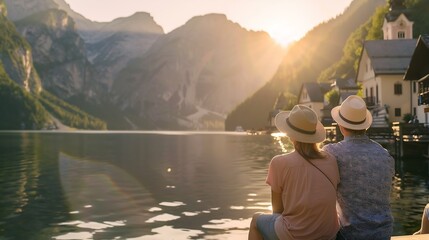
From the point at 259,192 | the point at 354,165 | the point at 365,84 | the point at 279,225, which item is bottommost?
the point at 259,192

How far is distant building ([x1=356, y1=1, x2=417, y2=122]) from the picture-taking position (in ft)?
216

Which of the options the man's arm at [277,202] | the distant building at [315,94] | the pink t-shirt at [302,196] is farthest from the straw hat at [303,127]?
the distant building at [315,94]

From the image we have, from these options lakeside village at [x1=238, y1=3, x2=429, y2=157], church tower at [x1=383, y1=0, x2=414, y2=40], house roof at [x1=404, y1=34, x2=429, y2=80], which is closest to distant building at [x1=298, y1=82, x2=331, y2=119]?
church tower at [x1=383, y1=0, x2=414, y2=40]

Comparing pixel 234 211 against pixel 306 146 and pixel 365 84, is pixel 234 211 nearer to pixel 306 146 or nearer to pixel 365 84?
pixel 306 146

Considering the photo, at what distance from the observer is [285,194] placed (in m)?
6.74

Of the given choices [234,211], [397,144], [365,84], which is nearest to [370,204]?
[234,211]

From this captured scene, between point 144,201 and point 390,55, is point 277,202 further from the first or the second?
point 390,55

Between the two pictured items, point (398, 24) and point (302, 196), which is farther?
point (398, 24)

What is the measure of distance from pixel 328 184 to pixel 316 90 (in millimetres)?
125678

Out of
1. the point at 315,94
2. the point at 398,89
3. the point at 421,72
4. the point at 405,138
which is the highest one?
the point at 315,94

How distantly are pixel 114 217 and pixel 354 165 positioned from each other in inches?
503

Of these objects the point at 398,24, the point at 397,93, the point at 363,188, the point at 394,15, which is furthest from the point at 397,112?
the point at 363,188

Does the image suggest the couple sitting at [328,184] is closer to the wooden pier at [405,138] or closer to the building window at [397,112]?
the wooden pier at [405,138]

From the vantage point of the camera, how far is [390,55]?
69688 millimetres
